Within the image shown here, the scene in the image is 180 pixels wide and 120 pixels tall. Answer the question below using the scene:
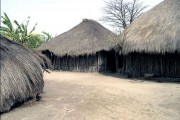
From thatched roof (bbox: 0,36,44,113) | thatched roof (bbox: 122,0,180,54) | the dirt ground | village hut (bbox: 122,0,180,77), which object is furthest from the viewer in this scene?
village hut (bbox: 122,0,180,77)

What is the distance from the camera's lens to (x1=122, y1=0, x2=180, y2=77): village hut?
12766mm

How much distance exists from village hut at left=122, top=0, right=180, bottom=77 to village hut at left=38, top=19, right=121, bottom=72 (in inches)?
76.4

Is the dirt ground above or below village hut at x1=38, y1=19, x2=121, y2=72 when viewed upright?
below

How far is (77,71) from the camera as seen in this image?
18.6 m

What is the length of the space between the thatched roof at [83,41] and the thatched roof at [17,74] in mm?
8652

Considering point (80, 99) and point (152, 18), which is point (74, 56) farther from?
point (80, 99)

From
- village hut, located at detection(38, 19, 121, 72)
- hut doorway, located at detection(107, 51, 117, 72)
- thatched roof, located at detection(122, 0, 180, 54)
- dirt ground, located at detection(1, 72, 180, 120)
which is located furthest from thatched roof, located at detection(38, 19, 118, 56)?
dirt ground, located at detection(1, 72, 180, 120)

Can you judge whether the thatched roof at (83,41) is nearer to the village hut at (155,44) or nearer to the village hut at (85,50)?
the village hut at (85,50)

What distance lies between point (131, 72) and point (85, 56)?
4.55m

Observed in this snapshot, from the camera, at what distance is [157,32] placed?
1341 cm

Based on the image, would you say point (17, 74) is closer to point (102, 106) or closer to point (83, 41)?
point (102, 106)

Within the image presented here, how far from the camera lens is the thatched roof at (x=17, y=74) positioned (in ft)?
21.7

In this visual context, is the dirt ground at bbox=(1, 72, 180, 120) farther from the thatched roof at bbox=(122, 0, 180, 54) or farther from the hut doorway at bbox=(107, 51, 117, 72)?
the hut doorway at bbox=(107, 51, 117, 72)

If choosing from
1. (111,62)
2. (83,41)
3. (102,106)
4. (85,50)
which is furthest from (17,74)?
(111,62)
